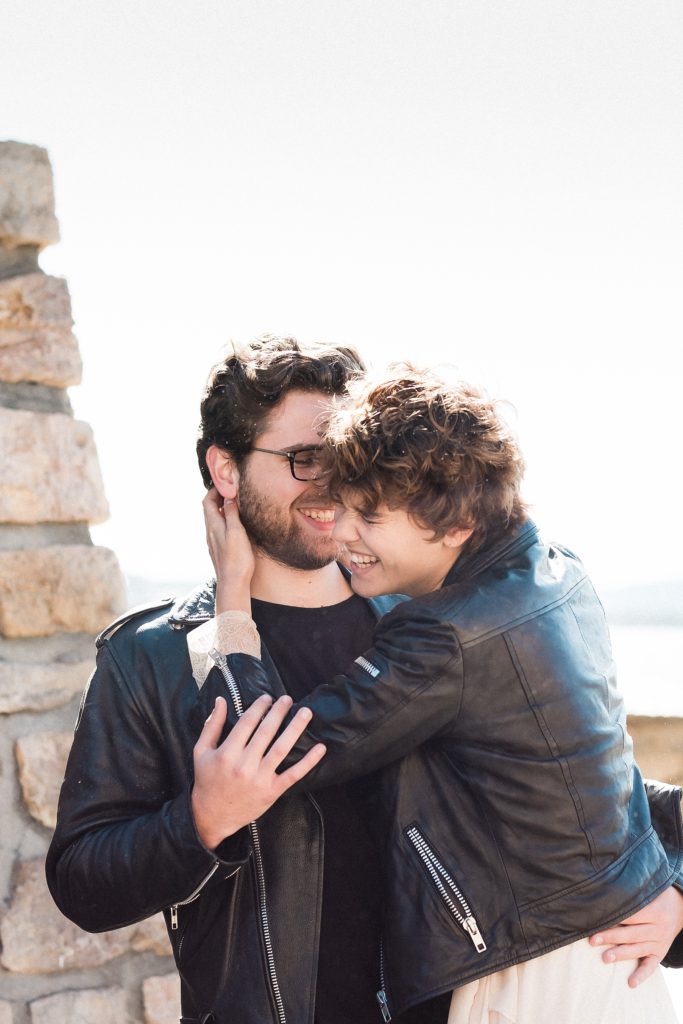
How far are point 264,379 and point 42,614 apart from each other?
0.86 m

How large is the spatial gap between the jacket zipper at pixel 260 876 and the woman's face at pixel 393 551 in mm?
277

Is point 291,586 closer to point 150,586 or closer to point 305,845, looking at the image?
point 305,845

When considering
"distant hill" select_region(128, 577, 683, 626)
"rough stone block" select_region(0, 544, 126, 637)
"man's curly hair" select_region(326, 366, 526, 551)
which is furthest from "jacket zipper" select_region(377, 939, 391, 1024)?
"distant hill" select_region(128, 577, 683, 626)

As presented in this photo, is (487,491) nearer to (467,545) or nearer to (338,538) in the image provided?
(467,545)

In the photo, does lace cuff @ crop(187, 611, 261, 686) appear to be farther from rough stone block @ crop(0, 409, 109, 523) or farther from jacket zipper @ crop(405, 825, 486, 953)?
rough stone block @ crop(0, 409, 109, 523)

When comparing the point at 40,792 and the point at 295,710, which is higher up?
the point at 295,710

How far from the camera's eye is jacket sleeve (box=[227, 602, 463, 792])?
5.46 ft

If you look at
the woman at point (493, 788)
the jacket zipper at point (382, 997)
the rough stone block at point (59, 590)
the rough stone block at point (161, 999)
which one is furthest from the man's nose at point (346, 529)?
the rough stone block at point (161, 999)

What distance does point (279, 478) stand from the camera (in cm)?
220

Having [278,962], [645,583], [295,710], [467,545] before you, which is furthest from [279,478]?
[645,583]

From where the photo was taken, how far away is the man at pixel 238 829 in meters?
1.73

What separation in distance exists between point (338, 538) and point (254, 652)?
24 centimetres

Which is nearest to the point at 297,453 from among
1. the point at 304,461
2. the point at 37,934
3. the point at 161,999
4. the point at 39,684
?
the point at 304,461

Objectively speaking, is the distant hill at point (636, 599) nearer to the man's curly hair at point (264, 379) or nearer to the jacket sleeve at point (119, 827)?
the man's curly hair at point (264, 379)
